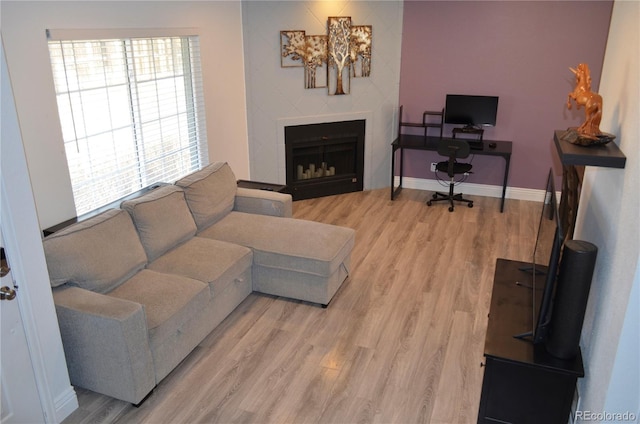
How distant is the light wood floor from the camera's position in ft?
10.0

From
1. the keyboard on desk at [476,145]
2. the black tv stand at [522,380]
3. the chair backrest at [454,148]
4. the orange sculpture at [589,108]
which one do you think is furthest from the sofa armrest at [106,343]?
the keyboard on desk at [476,145]

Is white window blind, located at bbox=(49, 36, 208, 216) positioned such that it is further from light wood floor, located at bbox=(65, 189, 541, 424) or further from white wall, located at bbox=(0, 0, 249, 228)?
light wood floor, located at bbox=(65, 189, 541, 424)

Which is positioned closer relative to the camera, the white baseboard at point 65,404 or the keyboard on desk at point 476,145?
the white baseboard at point 65,404

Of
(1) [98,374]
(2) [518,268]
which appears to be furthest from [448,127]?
(1) [98,374]

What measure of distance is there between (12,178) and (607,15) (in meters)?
5.66

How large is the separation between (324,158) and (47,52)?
3.55m

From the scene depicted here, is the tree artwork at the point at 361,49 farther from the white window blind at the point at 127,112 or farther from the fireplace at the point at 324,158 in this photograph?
the white window blind at the point at 127,112

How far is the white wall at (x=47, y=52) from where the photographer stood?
11.1 feet

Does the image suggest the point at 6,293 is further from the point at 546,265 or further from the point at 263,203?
the point at 546,265

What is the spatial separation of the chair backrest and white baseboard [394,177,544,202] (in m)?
0.97

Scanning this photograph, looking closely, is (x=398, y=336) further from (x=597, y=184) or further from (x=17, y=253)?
(x=17, y=253)

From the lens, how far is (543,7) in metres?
5.70

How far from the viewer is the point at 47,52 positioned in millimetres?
3543

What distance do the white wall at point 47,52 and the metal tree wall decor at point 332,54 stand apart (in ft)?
2.99
